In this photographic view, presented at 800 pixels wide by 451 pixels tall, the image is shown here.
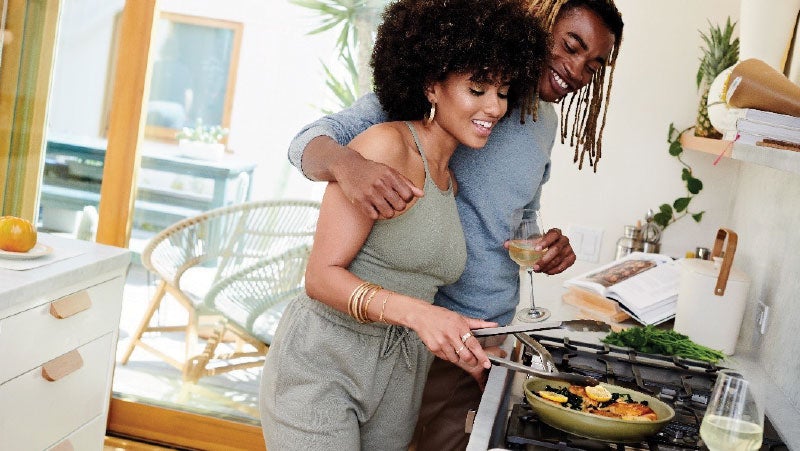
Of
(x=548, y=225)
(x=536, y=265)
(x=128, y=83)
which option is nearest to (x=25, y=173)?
(x=128, y=83)

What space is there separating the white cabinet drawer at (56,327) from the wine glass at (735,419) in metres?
1.52

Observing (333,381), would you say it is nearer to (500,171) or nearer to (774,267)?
(500,171)

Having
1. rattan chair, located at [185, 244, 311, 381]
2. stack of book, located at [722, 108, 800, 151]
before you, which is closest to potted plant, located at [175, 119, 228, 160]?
rattan chair, located at [185, 244, 311, 381]

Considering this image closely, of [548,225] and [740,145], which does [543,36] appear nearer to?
[740,145]

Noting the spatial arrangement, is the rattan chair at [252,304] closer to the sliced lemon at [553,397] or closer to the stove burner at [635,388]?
the stove burner at [635,388]

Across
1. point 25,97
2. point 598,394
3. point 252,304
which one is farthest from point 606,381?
point 25,97

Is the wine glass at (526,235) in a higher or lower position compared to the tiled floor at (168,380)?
higher

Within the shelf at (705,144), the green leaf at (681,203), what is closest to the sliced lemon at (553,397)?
the shelf at (705,144)

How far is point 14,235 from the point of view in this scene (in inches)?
88.4

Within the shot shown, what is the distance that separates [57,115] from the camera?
3283mm

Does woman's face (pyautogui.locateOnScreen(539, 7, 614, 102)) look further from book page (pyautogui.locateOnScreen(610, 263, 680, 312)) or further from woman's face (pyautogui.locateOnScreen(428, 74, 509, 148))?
book page (pyautogui.locateOnScreen(610, 263, 680, 312))

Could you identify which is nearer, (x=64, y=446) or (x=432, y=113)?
(x=432, y=113)

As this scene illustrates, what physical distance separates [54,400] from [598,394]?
1.43 m

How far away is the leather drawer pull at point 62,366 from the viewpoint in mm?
2234
